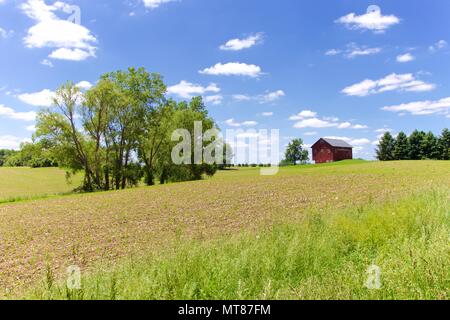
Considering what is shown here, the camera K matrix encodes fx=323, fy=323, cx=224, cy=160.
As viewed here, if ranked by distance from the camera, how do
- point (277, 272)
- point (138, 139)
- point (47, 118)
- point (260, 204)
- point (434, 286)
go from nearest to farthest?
point (434, 286) < point (277, 272) < point (260, 204) < point (47, 118) < point (138, 139)

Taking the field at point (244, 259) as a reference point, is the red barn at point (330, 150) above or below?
above

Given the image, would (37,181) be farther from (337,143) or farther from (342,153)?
(337,143)

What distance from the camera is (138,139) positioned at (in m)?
46.5

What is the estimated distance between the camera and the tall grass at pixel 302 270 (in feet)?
16.1

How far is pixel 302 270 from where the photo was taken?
6.23 meters

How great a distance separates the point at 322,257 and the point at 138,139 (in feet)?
140

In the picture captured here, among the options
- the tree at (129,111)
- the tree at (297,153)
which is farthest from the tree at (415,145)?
the tree at (129,111)

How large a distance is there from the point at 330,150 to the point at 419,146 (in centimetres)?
2251

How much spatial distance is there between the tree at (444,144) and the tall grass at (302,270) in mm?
89492

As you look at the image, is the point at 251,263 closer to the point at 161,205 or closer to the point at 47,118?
the point at 161,205

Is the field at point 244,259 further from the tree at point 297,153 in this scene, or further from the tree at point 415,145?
the tree at point 297,153

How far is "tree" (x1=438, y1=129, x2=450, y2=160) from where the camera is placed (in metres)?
82.1

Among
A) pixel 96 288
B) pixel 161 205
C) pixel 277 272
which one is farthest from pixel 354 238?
pixel 161 205

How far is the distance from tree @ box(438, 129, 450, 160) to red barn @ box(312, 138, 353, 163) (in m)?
21.9
